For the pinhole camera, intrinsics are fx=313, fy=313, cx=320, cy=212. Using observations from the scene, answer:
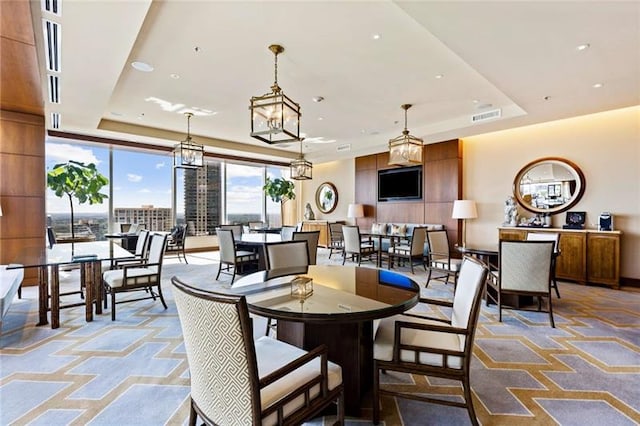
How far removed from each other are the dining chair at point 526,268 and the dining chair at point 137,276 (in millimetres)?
4076

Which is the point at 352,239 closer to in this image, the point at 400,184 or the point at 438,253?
the point at 438,253

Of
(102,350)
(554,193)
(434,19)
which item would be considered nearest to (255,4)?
(434,19)

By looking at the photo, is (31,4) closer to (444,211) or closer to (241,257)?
(241,257)

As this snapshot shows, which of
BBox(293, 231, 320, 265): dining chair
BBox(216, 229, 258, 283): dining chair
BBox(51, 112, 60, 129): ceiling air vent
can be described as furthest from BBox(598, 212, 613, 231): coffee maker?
BBox(51, 112, 60, 129): ceiling air vent

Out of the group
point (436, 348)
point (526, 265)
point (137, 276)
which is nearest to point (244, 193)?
point (137, 276)

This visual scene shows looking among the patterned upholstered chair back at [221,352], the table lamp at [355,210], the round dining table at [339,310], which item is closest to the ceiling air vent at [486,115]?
the table lamp at [355,210]

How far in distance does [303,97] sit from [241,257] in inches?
112

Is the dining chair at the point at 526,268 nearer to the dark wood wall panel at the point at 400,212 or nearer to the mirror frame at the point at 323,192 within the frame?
the dark wood wall panel at the point at 400,212

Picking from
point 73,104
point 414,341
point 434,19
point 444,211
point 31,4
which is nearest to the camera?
point 414,341

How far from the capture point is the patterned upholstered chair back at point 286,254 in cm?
317

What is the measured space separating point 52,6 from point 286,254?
2.85m

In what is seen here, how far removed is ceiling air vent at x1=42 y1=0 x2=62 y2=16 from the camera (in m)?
2.44

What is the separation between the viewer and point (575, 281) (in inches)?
213

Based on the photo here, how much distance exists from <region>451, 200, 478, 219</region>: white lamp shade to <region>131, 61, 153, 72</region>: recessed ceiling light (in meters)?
6.15
